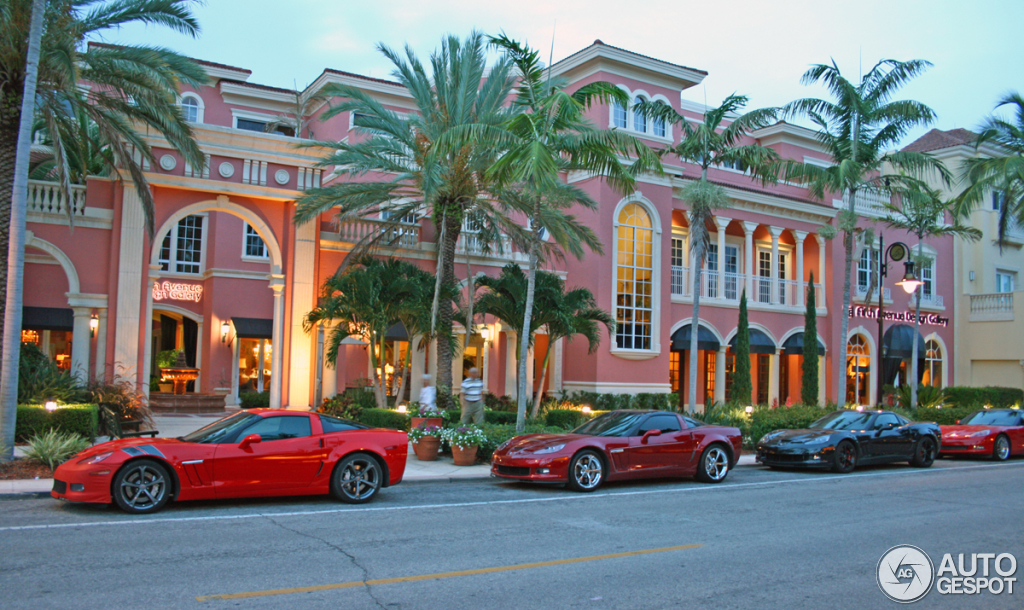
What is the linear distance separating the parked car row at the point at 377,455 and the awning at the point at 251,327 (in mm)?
18282

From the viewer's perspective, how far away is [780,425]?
20391 millimetres

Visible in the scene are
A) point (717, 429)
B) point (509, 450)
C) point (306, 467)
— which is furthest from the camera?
point (717, 429)

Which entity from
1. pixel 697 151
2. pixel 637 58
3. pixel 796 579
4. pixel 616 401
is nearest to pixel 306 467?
→ pixel 796 579

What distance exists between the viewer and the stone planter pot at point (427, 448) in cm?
1570

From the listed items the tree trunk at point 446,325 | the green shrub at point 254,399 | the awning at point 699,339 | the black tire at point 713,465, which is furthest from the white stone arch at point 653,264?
the black tire at point 713,465

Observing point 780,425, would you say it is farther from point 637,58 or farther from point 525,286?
point 637,58

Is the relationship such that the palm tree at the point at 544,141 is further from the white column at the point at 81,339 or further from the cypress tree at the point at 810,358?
the cypress tree at the point at 810,358

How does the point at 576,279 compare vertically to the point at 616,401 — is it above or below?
above

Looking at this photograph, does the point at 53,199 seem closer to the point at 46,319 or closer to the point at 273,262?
the point at 273,262

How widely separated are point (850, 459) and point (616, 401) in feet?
36.0

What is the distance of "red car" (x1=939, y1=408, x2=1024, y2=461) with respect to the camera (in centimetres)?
1916

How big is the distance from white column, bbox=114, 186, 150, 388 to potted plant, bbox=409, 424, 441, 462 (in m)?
7.92

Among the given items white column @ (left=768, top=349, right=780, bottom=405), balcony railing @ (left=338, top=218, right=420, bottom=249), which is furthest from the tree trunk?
white column @ (left=768, top=349, right=780, bottom=405)

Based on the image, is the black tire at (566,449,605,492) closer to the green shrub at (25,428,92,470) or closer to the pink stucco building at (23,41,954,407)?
the green shrub at (25,428,92,470)
